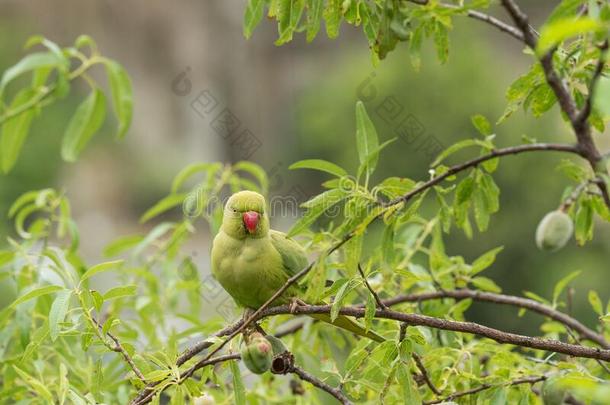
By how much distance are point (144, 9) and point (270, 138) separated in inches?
234

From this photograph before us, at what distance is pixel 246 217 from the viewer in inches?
66.6

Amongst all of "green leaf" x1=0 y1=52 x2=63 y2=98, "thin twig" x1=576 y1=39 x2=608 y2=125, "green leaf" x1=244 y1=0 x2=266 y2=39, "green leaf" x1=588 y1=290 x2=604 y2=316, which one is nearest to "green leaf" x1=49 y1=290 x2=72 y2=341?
"green leaf" x1=0 y1=52 x2=63 y2=98

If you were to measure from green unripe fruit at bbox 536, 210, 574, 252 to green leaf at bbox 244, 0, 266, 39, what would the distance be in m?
0.60

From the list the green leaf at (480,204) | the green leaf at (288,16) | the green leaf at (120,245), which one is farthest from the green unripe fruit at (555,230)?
the green leaf at (120,245)

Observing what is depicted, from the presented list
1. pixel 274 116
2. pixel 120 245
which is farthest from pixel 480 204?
pixel 274 116

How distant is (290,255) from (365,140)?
411mm

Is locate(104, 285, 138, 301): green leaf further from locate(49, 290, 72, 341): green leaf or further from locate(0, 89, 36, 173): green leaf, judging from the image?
locate(0, 89, 36, 173): green leaf

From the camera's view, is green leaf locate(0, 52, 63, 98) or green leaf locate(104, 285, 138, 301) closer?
green leaf locate(104, 285, 138, 301)

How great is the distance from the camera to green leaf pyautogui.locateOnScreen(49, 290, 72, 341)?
1.41 metres

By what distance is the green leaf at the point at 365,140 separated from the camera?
4.46ft

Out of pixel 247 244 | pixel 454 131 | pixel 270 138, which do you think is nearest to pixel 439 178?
pixel 247 244

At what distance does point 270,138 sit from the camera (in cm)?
1792

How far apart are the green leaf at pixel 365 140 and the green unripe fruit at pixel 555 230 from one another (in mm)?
340

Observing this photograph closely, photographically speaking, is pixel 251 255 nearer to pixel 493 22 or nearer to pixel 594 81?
pixel 493 22
